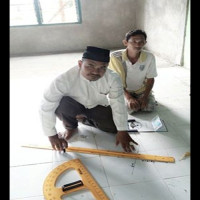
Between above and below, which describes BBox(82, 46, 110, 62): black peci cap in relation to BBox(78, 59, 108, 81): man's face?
above

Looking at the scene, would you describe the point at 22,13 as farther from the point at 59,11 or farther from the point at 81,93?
the point at 81,93

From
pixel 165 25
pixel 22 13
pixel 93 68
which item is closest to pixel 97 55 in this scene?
pixel 93 68

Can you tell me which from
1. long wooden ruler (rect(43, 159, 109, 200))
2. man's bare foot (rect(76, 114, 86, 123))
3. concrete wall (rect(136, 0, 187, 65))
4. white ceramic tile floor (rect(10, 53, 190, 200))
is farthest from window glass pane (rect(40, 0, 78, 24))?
long wooden ruler (rect(43, 159, 109, 200))

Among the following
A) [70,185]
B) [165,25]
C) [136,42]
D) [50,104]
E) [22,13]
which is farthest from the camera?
[22,13]

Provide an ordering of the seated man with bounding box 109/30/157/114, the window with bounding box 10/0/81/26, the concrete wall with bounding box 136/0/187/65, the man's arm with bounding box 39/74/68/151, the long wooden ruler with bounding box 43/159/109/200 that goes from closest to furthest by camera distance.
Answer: the long wooden ruler with bounding box 43/159/109/200 < the man's arm with bounding box 39/74/68/151 < the seated man with bounding box 109/30/157/114 < the concrete wall with bounding box 136/0/187/65 < the window with bounding box 10/0/81/26

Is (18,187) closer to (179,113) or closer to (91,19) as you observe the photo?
(179,113)

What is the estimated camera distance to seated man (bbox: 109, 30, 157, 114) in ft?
7.36

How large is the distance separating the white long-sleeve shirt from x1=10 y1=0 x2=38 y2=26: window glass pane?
513 cm

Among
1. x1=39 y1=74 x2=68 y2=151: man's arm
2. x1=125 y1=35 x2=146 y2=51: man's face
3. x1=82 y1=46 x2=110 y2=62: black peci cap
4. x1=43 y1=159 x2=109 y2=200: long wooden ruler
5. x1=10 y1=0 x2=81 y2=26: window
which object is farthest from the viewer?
x1=10 y1=0 x2=81 y2=26: window

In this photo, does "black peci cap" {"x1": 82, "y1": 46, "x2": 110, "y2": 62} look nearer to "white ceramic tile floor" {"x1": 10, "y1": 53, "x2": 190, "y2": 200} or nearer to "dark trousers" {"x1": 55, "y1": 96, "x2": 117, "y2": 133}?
"dark trousers" {"x1": 55, "y1": 96, "x2": 117, "y2": 133}

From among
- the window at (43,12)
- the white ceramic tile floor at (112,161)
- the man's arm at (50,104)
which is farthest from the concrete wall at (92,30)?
the man's arm at (50,104)

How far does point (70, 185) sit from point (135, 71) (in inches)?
55.1

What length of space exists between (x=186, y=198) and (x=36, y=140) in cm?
133

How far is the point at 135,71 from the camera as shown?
2309 millimetres
